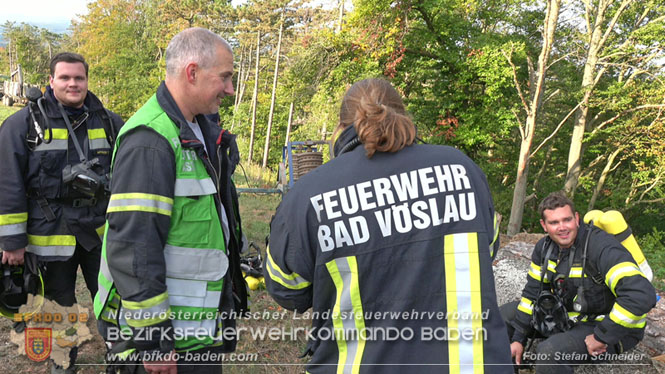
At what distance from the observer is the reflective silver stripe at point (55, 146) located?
2873 millimetres

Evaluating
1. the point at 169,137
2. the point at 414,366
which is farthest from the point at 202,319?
the point at 414,366

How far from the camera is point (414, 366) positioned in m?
1.49

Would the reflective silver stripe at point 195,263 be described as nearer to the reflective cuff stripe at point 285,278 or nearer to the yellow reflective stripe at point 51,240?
the reflective cuff stripe at point 285,278

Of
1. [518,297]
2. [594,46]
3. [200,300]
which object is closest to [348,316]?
[200,300]

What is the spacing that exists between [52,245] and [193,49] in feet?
6.21

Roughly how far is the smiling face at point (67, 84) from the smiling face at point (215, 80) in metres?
1.58

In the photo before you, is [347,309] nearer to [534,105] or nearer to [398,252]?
[398,252]

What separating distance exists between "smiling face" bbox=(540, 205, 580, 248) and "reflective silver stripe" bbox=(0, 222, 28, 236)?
3.46 meters

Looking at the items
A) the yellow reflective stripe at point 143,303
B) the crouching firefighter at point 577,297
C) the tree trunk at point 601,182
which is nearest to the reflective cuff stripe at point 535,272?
the crouching firefighter at point 577,297

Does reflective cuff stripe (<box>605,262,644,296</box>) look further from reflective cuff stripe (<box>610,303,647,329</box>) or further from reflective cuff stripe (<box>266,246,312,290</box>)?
reflective cuff stripe (<box>266,246,312,290</box>)

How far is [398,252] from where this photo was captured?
1466mm

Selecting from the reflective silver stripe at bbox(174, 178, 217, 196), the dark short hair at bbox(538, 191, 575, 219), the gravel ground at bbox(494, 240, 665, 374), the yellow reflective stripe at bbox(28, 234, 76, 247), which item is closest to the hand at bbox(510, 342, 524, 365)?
the gravel ground at bbox(494, 240, 665, 374)

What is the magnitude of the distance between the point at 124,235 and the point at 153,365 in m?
0.51

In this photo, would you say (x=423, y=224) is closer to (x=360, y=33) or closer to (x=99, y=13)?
(x=360, y=33)
